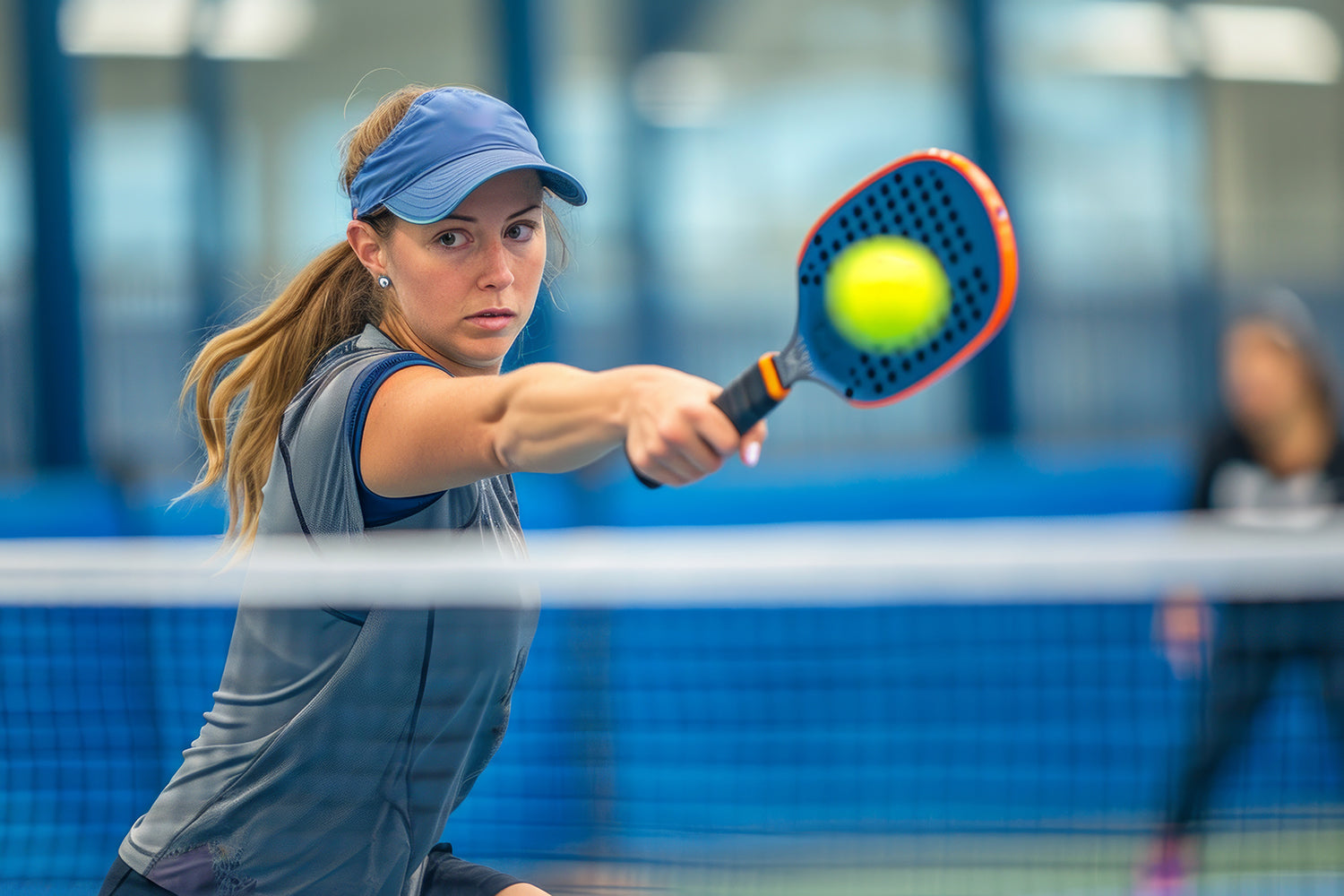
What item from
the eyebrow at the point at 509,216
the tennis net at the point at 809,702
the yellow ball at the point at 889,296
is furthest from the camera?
the tennis net at the point at 809,702

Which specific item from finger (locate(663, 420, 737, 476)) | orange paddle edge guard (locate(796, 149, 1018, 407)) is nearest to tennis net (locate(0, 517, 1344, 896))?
finger (locate(663, 420, 737, 476))

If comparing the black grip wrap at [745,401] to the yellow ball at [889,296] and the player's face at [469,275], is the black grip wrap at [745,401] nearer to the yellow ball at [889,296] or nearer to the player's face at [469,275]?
the yellow ball at [889,296]

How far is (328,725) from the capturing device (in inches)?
61.9

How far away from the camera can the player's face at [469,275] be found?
64.5 inches

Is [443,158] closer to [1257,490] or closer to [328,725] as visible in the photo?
[328,725]

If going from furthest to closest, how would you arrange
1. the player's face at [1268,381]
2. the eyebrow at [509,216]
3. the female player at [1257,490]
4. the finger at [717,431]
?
the player's face at [1268,381], the female player at [1257,490], the eyebrow at [509,216], the finger at [717,431]

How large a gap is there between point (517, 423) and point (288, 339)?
535mm

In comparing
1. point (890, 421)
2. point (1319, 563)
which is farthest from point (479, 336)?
point (890, 421)

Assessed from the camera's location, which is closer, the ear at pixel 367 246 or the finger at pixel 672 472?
the finger at pixel 672 472

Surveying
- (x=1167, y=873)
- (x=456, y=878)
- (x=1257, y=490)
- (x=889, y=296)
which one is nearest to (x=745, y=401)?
(x=889, y=296)

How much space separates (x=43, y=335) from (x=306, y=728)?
403 centimetres

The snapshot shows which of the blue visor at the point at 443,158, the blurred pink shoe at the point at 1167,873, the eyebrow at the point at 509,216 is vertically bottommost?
the blurred pink shoe at the point at 1167,873

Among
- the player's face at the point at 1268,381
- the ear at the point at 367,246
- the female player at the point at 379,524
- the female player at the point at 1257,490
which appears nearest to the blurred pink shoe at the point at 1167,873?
the female player at the point at 1257,490

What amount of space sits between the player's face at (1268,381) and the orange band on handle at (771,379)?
3000mm
